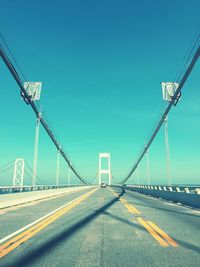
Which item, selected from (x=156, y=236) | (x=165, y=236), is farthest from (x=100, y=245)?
(x=165, y=236)

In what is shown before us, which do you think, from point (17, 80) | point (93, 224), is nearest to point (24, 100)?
point (17, 80)

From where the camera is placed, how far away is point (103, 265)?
4336mm

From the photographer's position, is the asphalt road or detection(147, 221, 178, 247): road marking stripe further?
detection(147, 221, 178, 247): road marking stripe

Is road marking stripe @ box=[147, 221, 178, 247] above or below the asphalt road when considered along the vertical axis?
above

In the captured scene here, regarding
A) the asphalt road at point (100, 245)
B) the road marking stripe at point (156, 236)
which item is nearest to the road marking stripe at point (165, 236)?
the asphalt road at point (100, 245)

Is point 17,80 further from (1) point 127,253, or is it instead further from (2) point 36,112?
(1) point 127,253

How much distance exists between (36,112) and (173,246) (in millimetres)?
33115

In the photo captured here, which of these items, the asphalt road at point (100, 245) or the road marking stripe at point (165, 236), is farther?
the road marking stripe at point (165, 236)

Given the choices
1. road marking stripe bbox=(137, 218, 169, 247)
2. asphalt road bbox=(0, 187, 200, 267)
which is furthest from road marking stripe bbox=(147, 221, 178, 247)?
road marking stripe bbox=(137, 218, 169, 247)

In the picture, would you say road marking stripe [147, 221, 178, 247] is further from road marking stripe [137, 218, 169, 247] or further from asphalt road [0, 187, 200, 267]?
road marking stripe [137, 218, 169, 247]

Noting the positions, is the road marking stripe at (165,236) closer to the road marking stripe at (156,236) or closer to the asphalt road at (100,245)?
the asphalt road at (100,245)

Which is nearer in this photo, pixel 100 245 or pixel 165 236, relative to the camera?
pixel 100 245

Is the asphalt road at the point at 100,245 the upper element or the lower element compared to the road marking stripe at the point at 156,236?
lower

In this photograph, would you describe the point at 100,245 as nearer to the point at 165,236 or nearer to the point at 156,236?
the point at 156,236
